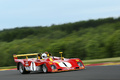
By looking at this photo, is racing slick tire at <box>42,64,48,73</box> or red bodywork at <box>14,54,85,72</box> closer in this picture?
red bodywork at <box>14,54,85,72</box>

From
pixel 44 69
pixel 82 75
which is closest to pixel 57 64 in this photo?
pixel 44 69

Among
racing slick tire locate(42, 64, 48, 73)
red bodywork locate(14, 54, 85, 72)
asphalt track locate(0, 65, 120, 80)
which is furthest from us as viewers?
racing slick tire locate(42, 64, 48, 73)

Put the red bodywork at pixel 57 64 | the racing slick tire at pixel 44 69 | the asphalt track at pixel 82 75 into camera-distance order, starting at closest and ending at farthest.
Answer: the asphalt track at pixel 82 75 < the red bodywork at pixel 57 64 < the racing slick tire at pixel 44 69

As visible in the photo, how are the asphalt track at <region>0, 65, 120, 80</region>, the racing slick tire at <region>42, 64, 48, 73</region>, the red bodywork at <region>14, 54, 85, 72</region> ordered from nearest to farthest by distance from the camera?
the asphalt track at <region>0, 65, 120, 80</region>, the red bodywork at <region>14, 54, 85, 72</region>, the racing slick tire at <region>42, 64, 48, 73</region>

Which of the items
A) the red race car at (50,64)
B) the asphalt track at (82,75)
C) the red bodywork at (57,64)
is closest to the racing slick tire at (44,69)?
the red race car at (50,64)

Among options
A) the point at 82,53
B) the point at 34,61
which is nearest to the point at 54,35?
the point at 82,53

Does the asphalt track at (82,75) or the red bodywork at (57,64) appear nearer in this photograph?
the asphalt track at (82,75)

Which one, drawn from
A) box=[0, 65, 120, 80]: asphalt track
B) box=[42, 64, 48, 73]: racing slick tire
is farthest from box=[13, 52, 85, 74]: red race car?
box=[0, 65, 120, 80]: asphalt track

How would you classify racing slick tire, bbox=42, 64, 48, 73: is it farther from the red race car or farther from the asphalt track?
the asphalt track

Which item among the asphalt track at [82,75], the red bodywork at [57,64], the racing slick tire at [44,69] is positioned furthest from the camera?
the racing slick tire at [44,69]

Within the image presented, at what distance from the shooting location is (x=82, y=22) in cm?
12175

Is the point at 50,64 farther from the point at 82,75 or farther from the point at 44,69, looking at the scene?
the point at 82,75

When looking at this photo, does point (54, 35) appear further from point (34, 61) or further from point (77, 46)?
point (34, 61)

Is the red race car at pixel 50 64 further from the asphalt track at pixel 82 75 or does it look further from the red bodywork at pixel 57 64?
the asphalt track at pixel 82 75
